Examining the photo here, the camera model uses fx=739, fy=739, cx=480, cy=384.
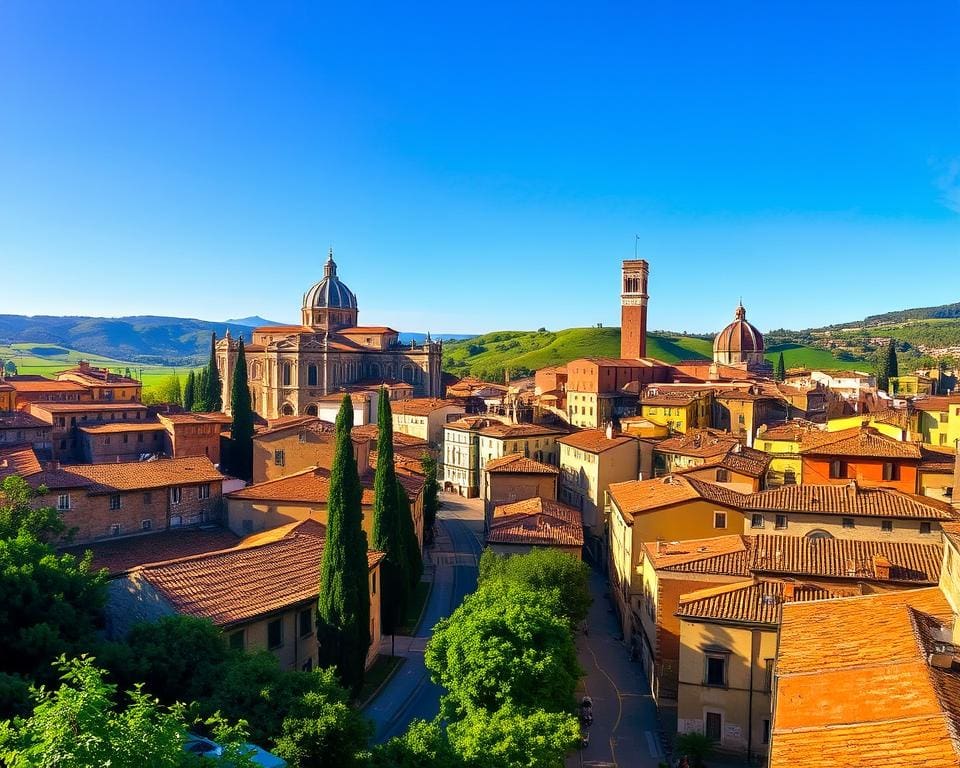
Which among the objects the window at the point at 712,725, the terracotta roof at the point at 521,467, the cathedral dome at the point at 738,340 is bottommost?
the window at the point at 712,725

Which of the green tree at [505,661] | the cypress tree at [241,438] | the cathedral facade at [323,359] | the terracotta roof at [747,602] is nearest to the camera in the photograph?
the green tree at [505,661]

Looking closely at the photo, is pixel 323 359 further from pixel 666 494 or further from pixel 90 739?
pixel 90 739

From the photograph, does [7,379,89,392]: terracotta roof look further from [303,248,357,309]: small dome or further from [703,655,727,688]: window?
[703,655,727,688]: window

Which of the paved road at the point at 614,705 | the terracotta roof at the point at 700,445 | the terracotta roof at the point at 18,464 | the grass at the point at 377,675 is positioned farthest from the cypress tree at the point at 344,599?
the terracotta roof at the point at 700,445

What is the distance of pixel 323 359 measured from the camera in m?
99.2

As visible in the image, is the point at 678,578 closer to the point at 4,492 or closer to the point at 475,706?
the point at 475,706

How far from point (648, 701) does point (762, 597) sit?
744 cm

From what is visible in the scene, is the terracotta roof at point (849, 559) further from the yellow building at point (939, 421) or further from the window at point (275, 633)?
the yellow building at point (939, 421)

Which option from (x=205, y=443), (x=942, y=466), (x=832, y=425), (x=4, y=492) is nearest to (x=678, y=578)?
(x=942, y=466)

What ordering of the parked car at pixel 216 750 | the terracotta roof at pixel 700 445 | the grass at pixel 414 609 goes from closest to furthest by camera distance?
the parked car at pixel 216 750
the grass at pixel 414 609
the terracotta roof at pixel 700 445

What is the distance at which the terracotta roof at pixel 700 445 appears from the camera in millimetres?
51125

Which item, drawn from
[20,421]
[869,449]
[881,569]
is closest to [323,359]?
[20,421]

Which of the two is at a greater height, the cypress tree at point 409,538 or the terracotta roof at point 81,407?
the terracotta roof at point 81,407

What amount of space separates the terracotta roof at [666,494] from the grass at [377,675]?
519 inches
